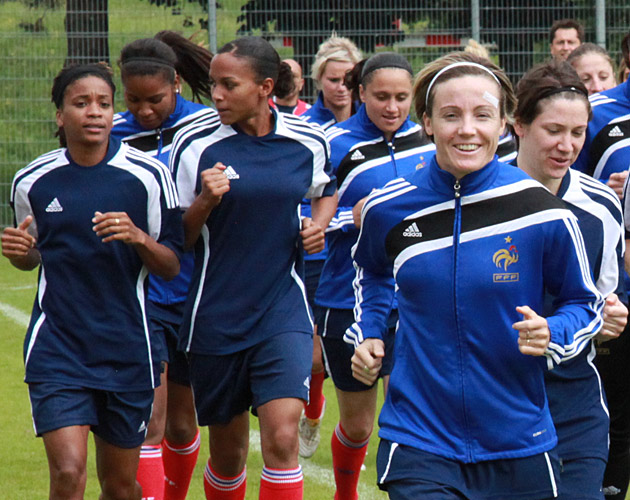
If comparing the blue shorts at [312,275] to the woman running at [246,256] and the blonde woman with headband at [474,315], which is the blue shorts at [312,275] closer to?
the woman running at [246,256]

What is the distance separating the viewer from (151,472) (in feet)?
18.3

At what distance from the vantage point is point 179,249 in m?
5.05

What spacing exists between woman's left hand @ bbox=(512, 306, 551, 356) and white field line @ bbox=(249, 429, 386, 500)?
3.24m

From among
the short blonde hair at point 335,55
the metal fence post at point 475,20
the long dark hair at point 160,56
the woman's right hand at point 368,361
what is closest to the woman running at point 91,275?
the long dark hair at point 160,56

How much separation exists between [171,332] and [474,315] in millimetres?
2560

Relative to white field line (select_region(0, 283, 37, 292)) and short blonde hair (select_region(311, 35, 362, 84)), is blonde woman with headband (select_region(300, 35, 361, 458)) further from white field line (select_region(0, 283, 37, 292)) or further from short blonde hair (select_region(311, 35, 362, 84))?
white field line (select_region(0, 283, 37, 292))

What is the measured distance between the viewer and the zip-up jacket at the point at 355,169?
637cm

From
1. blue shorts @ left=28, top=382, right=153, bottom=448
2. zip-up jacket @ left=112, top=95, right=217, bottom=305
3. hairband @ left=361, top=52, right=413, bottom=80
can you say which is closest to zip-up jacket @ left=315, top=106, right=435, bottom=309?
hairband @ left=361, top=52, right=413, bottom=80

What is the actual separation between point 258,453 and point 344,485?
1.25 metres

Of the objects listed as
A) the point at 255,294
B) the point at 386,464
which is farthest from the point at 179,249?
the point at 386,464

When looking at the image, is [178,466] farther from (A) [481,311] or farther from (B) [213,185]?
(A) [481,311]

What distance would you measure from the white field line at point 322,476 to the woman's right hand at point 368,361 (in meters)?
2.81

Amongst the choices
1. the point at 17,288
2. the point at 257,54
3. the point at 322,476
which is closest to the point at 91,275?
the point at 257,54

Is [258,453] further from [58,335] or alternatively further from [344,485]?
[58,335]
